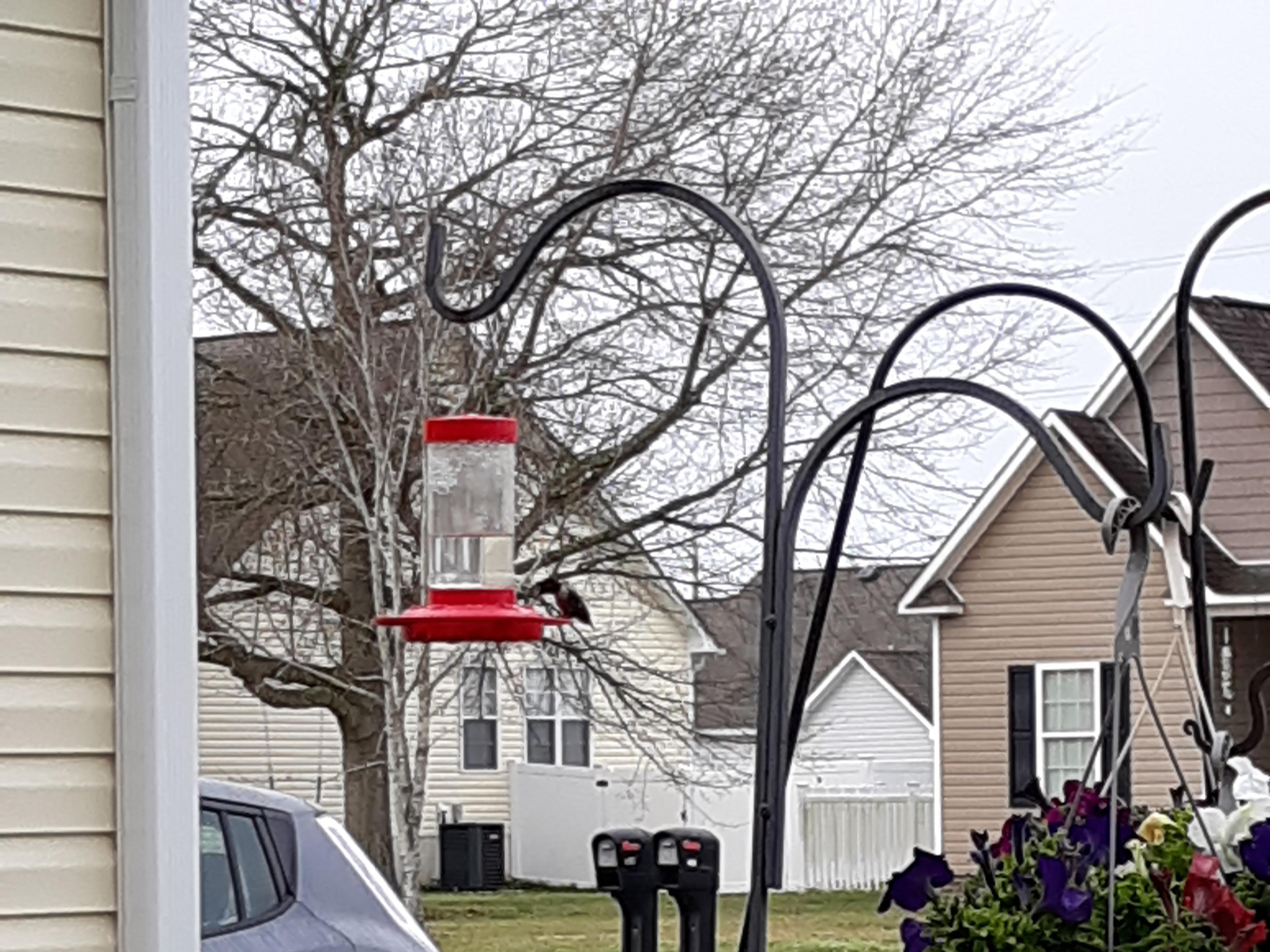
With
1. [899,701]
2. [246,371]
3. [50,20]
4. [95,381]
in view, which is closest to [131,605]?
[95,381]

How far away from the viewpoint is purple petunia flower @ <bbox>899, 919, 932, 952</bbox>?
1036mm

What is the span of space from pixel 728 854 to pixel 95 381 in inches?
138

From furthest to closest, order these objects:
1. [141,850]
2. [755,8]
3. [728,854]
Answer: [728,854]
[755,8]
[141,850]

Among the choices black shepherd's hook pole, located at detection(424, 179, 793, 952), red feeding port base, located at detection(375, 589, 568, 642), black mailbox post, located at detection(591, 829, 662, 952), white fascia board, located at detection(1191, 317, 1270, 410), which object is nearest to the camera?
black shepherd's hook pole, located at detection(424, 179, 793, 952)

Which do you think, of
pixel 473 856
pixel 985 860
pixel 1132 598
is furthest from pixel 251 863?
pixel 473 856

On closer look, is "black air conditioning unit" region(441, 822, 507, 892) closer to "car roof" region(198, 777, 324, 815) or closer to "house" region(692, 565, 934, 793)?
"house" region(692, 565, 934, 793)

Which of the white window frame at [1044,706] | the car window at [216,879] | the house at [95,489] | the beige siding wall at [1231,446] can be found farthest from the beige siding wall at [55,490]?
the beige siding wall at [1231,446]

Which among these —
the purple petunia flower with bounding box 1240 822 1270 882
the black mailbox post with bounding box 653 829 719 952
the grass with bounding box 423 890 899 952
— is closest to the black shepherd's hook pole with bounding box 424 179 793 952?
the purple petunia flower with bounding box 1240 822 1270 882

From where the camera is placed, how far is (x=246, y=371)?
12.8ft

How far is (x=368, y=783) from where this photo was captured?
404 cm

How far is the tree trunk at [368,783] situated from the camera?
4.00 m

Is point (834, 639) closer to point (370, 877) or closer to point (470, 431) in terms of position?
point (370, 877)

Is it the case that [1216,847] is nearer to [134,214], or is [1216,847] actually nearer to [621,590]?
[134,214]

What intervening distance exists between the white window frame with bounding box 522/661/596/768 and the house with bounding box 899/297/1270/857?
724mm
